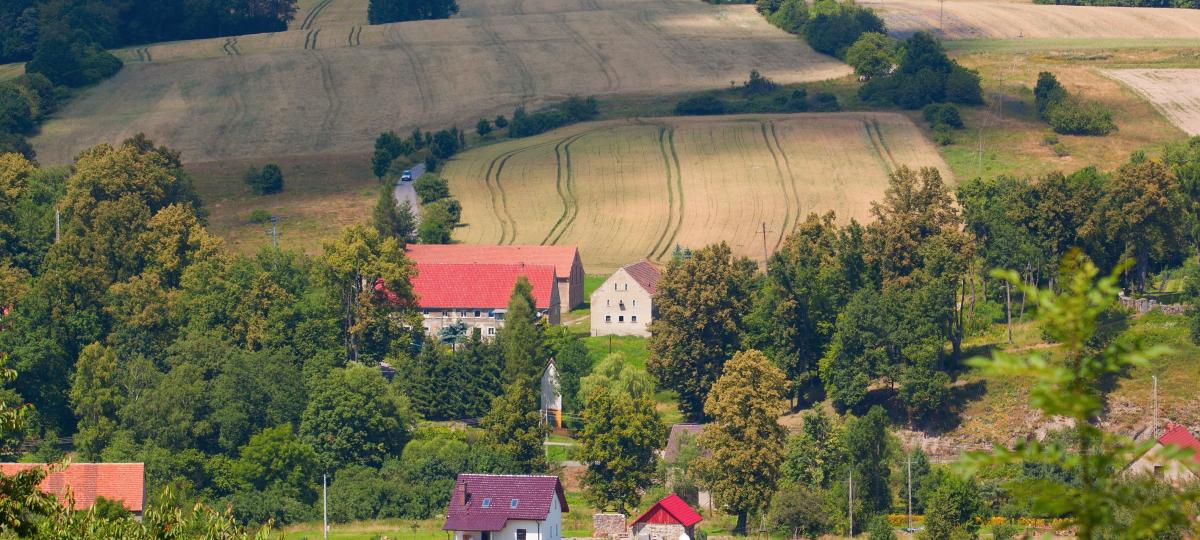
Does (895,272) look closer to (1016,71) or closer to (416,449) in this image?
(416,449)

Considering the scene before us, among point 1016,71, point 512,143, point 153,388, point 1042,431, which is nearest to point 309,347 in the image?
point 153,388

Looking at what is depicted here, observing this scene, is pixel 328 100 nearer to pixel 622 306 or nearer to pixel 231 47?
pixel 231 47

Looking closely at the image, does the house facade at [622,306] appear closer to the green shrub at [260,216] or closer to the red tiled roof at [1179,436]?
the green shrub at [260,216]

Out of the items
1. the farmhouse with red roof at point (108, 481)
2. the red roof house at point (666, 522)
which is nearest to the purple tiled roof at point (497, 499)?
the red roof house at point (666, 522)

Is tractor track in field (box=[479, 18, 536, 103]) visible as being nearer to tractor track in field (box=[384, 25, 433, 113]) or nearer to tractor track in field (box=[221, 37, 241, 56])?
tractor track in field (box=[384, 25, 433, 113])

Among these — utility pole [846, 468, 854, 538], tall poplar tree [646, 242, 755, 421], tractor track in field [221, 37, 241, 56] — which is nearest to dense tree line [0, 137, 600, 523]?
tall poplar tree [646, 242, 755, 421]

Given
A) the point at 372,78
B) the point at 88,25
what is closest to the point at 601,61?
the point at 372,78
